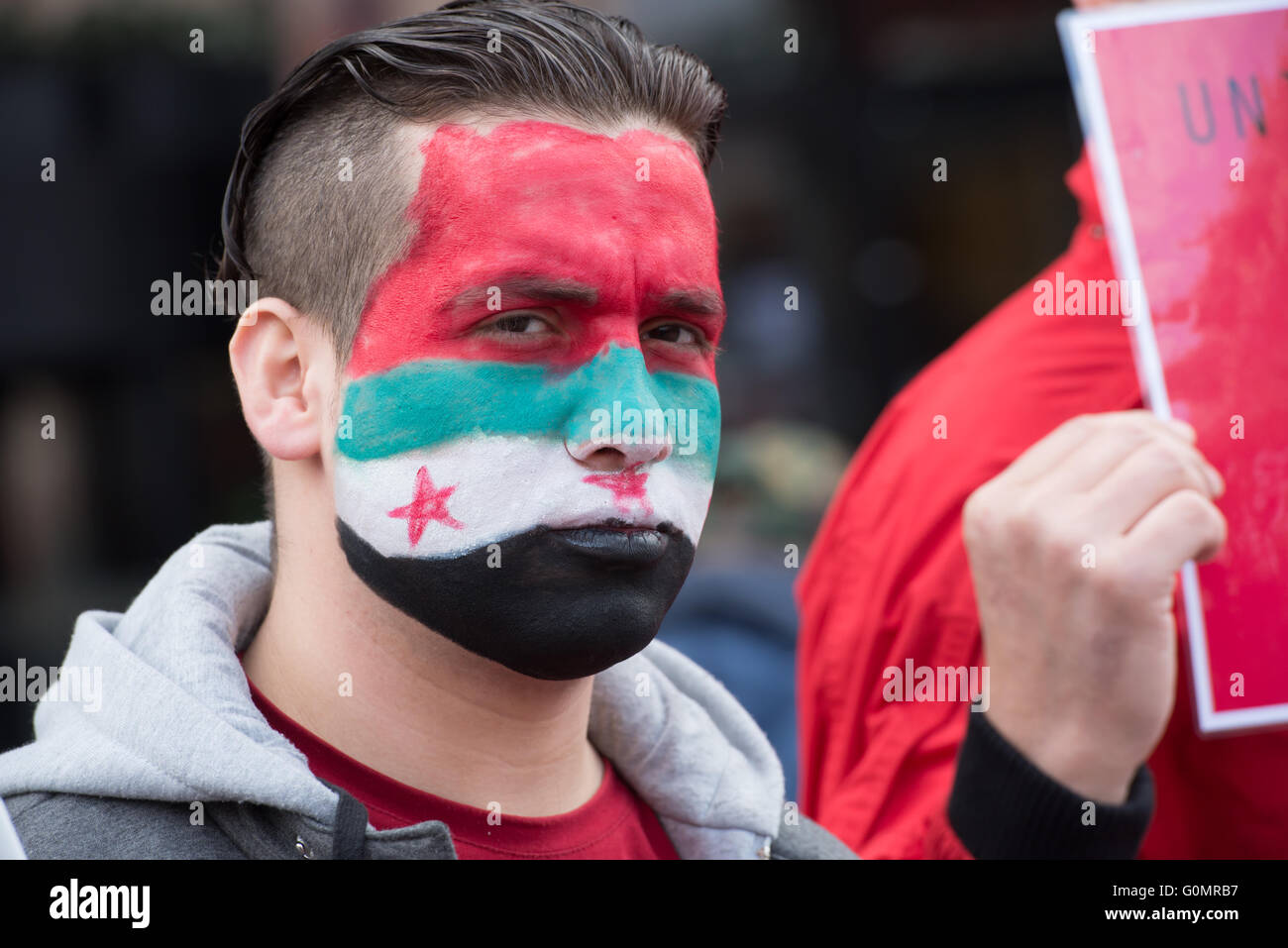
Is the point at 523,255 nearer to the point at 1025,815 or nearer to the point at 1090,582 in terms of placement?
the point at 1090,582

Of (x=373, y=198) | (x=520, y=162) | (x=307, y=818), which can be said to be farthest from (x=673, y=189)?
(x=307, y=818)

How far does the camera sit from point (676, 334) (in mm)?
1969

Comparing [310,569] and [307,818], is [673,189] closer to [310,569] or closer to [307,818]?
[310,569]

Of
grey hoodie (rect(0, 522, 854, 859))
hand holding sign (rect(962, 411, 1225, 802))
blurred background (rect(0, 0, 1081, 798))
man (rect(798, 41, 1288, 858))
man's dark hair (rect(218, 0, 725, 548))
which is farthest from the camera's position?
blurred background (rect(0, 0, 1081, 798))

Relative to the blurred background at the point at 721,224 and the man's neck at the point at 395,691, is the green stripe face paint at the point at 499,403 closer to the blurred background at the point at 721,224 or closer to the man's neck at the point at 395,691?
the man's neck at the point at 395,691

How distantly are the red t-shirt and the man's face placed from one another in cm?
22

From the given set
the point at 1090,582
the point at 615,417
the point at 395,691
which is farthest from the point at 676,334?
the point at 1090,582

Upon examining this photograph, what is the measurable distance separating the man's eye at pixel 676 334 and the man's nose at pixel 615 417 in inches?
3.8

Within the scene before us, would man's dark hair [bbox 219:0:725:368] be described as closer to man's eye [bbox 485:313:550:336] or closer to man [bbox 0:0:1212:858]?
man [bbox 0:0:1212:858]

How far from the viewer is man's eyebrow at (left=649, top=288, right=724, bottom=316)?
1910 mm

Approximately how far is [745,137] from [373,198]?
174 inches

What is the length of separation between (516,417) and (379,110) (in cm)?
44

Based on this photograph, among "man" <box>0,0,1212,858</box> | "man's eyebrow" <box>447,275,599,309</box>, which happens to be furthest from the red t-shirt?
"man's eyebrow" <box>447,275,599,309</box>
